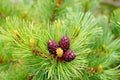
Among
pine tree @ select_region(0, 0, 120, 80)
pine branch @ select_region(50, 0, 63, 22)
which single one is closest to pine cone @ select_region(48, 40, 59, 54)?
pine tree @ select_region(0, 0, 120, 80)

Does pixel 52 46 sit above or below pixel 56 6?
below

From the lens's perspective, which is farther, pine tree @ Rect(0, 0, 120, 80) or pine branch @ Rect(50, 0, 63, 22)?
pine branch @ Rect(50, 0, 63, 22)

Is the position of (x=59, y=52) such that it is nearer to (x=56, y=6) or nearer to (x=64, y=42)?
(x=64, y=42)

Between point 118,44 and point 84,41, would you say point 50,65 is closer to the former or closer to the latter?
point 84,41

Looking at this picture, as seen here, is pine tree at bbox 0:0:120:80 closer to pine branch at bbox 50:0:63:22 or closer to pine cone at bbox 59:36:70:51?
pine cone at bbox 59:36:70:51

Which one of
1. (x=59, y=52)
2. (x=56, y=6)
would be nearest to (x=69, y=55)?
(x=59, y=52)

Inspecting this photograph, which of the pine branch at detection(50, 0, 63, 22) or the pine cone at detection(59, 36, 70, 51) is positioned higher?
the pine branch at detection(50, 0, 63, 22)

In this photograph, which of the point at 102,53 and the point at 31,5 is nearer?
the point at 102,53

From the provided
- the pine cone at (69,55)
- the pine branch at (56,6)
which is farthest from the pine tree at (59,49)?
the pine branch at (56,6)

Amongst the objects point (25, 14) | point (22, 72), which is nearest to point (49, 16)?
point (25, 14)

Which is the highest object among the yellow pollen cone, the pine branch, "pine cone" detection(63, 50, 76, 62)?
the pine branch

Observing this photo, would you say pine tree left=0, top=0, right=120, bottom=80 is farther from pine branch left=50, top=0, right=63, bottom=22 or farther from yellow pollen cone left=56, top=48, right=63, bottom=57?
pine branch left=50, top=0, right=63, bottom=22
